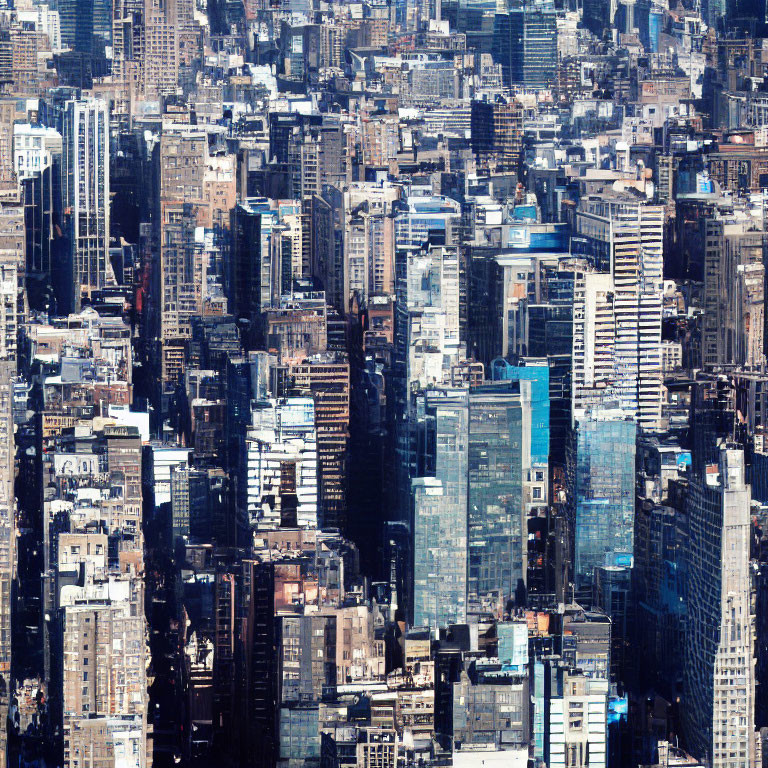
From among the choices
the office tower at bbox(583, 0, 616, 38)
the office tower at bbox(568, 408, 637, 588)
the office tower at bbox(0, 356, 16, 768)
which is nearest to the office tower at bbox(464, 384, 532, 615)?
the office tower at bbox(568, 408, 637, 588)

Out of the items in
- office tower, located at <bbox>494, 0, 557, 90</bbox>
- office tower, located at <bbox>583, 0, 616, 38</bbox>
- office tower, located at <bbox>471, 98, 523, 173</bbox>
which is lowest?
office tower, located at <bbox>471, 98, 523, 173</bbox>

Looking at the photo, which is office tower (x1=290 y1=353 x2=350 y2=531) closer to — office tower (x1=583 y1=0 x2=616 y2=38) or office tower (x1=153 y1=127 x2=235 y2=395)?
office tower (x1=153 y1=127 x2=235 y2=395)

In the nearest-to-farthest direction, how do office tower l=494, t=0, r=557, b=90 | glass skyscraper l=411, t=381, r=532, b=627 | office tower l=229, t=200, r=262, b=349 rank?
glass skyscraper l=411, t=381, r=532, b=627, office tower l=229, t=200, r=262, b=349, office tower l=494, t=0, r=557, b=90

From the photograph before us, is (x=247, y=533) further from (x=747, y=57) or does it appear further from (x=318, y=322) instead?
(x=747, y=57)

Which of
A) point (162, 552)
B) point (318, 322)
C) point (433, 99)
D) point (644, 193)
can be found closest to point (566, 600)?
point (162, 552)

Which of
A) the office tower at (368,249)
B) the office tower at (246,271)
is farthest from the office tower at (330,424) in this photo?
the office tower at (368,249)

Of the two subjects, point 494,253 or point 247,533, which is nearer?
point 247,533
